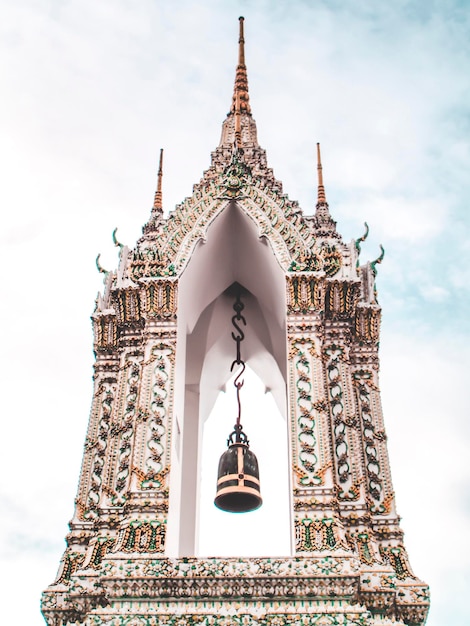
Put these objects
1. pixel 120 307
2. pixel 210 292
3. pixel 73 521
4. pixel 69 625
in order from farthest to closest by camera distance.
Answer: pixel 210 292
pixel 120 307
pixel 73 521
pixel 69 625

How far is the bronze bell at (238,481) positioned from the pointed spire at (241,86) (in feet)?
16.6

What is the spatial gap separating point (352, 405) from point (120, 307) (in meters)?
2.73

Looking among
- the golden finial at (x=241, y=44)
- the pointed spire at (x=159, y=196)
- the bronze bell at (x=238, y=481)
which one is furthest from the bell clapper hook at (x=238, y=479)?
the golden finial at (x=241, y=44)

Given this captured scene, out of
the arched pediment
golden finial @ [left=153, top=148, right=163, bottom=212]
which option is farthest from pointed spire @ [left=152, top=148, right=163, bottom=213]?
the arched pediment

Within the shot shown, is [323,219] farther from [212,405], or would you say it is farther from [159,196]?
[212,405]

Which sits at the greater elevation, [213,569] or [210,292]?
[210,292]

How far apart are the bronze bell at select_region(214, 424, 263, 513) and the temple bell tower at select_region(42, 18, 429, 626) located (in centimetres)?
47

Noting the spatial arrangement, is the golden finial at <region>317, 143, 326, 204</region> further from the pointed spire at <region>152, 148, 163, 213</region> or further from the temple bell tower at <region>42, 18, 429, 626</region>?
the pointed spire at <region>152, 148, 163, 213</region>

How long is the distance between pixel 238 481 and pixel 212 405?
2.87 m

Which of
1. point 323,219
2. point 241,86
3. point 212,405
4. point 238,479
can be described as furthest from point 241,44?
point 238,479

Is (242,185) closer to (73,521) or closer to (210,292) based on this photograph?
(210,292)

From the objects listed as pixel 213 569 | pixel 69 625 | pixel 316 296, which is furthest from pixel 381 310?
pixel 69 625

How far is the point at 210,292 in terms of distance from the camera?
35.2 feet

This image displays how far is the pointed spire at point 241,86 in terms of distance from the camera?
12.2 metres
